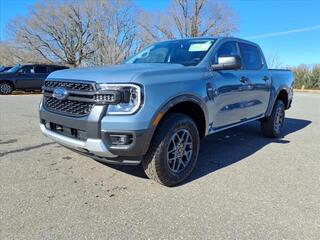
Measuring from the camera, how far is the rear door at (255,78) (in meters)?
5.44

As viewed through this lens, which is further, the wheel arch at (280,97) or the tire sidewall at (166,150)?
the wheel arch at (280,97)

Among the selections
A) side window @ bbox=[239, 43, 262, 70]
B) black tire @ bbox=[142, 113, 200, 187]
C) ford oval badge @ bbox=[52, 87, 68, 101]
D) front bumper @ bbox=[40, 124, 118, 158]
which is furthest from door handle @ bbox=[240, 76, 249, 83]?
ford oval badge @ bbox=[52, 87, 68, 101]

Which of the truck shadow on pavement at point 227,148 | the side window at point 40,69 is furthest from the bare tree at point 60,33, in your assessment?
the truck shadow on pavement at point 227,148

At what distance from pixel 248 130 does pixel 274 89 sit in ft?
4.90

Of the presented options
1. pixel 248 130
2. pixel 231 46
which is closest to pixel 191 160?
pixel 231 46

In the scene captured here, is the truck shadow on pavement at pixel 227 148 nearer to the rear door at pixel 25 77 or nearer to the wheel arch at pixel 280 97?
the wheel arch at pixel 280 97

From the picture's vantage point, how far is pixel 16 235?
2738mm

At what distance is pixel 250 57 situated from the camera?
5.85m

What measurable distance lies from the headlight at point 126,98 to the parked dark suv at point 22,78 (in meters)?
16.4

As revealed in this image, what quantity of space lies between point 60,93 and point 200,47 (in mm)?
2191

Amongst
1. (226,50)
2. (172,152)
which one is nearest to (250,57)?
(226,50)

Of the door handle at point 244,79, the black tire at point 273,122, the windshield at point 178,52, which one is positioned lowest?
the black tire at point 273,122

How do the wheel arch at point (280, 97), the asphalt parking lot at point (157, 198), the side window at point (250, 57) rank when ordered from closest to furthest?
the asphalt parking lot at point (157, 198)
the side window at point (250, 57)
the wheel arch at point (280, 97)

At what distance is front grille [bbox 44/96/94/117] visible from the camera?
11.3ft
